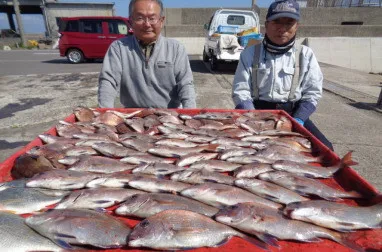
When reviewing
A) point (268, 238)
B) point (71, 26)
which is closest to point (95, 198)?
point (268, 238)

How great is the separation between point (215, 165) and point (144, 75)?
6.20 ft

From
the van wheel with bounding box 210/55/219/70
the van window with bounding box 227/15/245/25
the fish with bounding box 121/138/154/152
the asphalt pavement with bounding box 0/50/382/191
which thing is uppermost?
the van window with bounding box 227/15/245/25

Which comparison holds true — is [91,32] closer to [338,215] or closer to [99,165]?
[99,165]

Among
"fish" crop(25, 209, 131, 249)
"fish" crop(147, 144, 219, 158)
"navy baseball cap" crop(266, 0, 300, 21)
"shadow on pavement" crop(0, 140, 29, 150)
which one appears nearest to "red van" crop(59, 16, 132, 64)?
"shadow on pavement" crop(0, 140, 29, 150)

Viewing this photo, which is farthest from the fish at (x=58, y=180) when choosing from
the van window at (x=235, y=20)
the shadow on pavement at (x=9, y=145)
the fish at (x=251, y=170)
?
the van window at (x=235, y=20)

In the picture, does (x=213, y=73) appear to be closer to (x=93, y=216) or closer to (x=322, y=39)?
(x=322, y=39)

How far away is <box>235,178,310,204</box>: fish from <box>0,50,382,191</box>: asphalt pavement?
2.79 m

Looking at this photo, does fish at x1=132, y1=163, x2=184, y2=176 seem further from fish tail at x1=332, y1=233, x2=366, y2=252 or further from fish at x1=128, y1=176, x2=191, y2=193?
fish tail at x1=332, y1=233, x2=366, y2=252

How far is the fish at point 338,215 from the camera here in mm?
1469

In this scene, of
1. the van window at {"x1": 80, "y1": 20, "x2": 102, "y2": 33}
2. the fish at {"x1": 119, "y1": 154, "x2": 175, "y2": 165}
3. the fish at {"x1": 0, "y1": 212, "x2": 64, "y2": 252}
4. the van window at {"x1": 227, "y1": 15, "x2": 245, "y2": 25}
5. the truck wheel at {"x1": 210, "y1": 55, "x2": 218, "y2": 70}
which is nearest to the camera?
the fish at {"x1": 0, "y1": 212, "x2": 64, "y2": 252}

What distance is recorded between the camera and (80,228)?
1.36 meters

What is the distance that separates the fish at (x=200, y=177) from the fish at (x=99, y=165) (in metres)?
0.41

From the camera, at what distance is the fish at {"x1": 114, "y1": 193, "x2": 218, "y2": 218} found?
153 cm

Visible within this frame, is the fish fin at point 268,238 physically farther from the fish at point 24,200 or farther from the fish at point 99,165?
the fish at point 24,200
